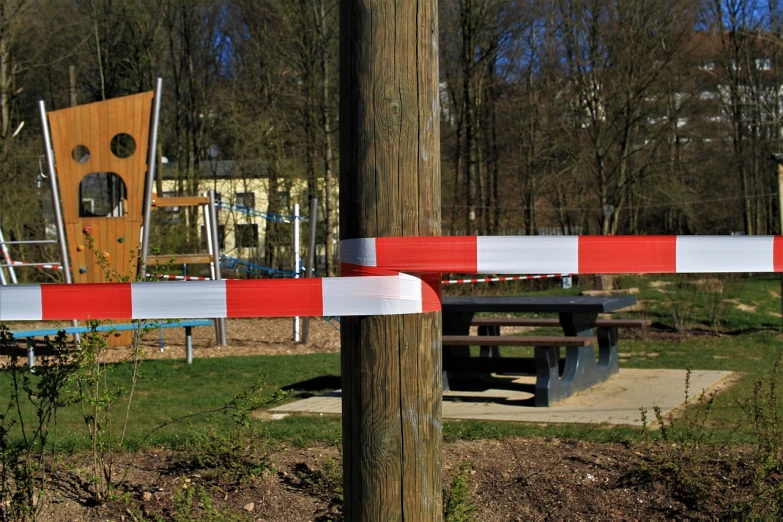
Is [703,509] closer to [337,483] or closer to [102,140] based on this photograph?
[337,483]

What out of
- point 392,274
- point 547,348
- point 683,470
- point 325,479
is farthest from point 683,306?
point 392,274

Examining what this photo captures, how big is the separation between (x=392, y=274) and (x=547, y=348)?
5638 mm

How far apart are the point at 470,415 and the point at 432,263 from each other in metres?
5.08

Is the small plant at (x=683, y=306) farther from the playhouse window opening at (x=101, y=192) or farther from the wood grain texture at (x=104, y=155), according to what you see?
the playhouse window opening at (x=101, y=192)

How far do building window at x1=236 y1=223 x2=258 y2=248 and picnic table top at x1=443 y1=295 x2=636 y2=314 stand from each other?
18.1 meters

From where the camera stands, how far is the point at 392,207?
8.14 feet

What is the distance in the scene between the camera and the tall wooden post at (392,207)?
2.47m

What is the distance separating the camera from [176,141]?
32.0m

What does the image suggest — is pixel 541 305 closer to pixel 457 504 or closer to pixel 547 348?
pixel 547 348

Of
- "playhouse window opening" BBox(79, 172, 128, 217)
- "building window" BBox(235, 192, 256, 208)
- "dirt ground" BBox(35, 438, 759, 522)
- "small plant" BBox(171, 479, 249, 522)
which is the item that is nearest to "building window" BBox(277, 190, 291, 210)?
"building window" BBox(235, 192, 256, 208)

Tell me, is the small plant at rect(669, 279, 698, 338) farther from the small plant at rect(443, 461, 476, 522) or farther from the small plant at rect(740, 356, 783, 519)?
the small plant at rect(443, 461, 476, 522)

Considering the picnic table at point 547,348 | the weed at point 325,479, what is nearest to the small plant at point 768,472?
the weed at point 325,479

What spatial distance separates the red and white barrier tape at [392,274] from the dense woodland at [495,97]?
19.2 meters

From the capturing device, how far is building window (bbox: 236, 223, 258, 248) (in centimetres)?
2697
